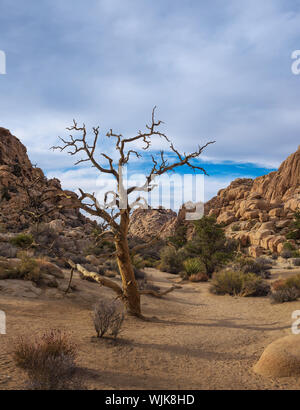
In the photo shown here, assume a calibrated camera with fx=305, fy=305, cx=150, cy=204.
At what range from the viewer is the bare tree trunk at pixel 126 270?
10.2 meters

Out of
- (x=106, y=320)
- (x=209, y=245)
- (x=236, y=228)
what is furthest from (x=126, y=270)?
(x=236, y=228)

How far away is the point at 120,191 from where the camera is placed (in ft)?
34.6

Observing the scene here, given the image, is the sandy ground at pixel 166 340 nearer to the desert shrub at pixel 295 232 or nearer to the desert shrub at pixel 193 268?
the desert shrub at pixel 193 268

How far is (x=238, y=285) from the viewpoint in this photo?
1571 cm

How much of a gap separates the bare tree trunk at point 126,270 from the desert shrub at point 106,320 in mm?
2408

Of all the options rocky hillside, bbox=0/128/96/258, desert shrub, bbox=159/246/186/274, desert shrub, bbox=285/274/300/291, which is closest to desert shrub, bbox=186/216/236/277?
desert shrub, bbox=159/246/186/274

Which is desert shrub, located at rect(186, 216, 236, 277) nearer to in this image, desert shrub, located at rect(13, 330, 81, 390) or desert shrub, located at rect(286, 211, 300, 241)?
desert shrub, located at rect(286, 211, 300, 241)

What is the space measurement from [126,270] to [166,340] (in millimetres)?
2877

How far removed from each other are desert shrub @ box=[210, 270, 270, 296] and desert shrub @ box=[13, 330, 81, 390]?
11625mm

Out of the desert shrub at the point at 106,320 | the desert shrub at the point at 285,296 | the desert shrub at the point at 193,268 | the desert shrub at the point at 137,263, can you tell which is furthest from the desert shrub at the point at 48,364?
the desert shrub at the point at 193,268

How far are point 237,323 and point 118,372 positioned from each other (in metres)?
6.08

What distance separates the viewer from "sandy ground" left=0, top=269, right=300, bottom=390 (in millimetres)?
5098

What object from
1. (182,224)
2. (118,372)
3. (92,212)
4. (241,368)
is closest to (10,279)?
(92,212)
